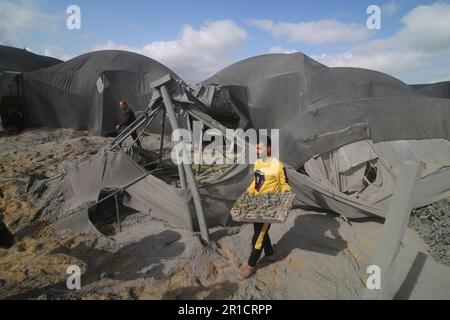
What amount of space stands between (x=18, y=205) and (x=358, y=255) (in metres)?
6.10

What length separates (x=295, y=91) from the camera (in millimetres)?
11219

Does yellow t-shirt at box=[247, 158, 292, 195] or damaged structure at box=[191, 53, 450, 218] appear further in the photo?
damaged structure at box=[191, 53, 450, 218]

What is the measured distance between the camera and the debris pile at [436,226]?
14.6 feet

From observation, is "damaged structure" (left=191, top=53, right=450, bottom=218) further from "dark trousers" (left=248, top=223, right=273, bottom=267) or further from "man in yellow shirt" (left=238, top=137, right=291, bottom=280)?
"dark trousers" (left=248, top=223, right=273, bottom=267)

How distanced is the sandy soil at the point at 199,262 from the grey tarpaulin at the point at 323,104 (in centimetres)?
166

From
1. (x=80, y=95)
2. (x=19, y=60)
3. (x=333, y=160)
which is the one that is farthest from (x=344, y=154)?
(x=19, y=60)

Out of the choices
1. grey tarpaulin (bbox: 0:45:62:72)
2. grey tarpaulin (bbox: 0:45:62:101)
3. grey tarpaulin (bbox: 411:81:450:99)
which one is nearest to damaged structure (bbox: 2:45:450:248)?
grey tarpaulin (bbox: 411:81:450:99)

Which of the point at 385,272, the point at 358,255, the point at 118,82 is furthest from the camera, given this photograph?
the point at 118,82

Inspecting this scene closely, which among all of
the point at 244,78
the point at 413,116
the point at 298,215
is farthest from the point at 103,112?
the point at 413,116

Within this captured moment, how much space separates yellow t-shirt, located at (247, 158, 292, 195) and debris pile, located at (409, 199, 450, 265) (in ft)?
8.06

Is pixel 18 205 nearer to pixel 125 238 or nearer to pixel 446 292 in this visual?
pixel 125 238

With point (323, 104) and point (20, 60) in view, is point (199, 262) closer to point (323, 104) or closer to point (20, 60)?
point (323, 104)

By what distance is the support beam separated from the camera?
2682mm

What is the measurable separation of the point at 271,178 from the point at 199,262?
4.76 feet
